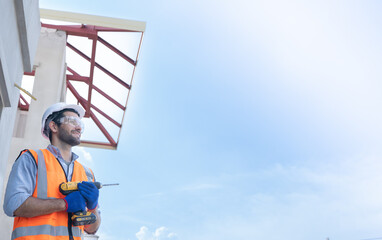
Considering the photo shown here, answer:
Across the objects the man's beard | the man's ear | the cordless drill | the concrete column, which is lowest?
the cordless drill

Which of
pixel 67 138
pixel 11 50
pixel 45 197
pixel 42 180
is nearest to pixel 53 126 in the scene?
pixel 67 138

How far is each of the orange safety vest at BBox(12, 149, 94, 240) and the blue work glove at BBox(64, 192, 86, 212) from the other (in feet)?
0.31

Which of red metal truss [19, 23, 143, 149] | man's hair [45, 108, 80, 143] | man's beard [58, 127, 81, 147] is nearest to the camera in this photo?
man's beard [58, 127, 81, 147]

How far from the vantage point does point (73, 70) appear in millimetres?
12508

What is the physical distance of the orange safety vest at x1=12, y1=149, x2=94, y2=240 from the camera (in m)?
2.98

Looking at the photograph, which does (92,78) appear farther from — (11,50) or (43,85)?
(11,50)

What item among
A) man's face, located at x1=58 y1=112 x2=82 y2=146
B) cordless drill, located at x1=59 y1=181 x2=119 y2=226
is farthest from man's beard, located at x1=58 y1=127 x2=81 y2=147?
cordless drill, located at x1=59 y1=181 x2=119 y2=226

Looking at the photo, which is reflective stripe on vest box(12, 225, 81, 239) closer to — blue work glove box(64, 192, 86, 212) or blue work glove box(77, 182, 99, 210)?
blue work glove box(64, 192, 86, 212)

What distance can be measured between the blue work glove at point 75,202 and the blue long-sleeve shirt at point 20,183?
25cm

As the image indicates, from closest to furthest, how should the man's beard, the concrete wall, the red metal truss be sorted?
the man's beard < the concrete wall < the red metal truss

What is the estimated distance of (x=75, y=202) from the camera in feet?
9.95

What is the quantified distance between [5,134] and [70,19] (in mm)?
5796

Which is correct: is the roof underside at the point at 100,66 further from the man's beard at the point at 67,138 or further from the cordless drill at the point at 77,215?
the cordless drill at the point at 77,215

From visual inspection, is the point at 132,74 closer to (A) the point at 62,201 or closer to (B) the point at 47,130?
(B) the point at 47,130
